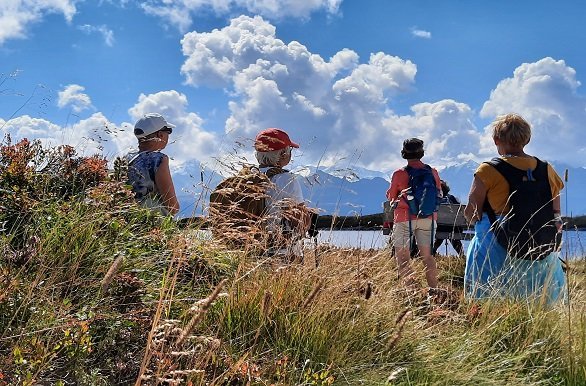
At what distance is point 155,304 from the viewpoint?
10.7ft

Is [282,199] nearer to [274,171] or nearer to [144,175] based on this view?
[274,171]

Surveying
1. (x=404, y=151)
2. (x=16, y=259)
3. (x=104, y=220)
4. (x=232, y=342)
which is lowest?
(x=232, y=342)

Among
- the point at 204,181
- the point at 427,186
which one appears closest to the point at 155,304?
the point at 204,181

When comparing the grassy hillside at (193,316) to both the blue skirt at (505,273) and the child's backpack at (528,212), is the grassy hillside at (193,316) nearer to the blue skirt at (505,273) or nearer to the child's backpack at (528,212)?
the blue skirt at (505,273)

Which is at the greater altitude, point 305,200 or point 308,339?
point 305,200

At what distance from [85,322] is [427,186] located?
4921 millimetres

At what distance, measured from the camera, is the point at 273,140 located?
466 centimetres

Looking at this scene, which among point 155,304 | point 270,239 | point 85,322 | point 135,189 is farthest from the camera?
point 135,189

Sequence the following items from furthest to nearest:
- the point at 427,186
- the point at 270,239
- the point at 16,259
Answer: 1. the point at 427,186
2. the point at 270,239
3. the point at 16,259

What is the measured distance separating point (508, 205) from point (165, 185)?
285 centimetres

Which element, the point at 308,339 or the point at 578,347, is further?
the point at 578,347

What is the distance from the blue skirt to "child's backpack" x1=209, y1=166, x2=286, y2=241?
5.65ft

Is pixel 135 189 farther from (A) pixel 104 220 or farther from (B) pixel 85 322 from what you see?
(B) pixel 85 322

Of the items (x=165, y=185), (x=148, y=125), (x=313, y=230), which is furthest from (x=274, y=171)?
(x=148, y=125)
